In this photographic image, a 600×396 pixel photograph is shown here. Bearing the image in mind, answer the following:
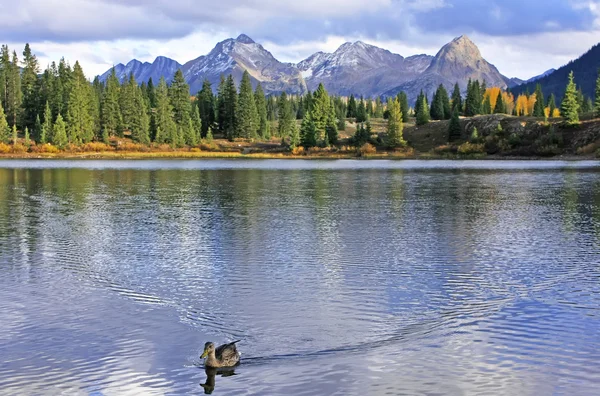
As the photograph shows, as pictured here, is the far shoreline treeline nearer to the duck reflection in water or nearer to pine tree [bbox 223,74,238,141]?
pine tree [bbox 223,74,238,141]

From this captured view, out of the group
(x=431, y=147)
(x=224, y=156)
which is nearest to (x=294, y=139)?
(x=224, y=156)

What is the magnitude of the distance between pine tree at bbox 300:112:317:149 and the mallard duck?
12741cm

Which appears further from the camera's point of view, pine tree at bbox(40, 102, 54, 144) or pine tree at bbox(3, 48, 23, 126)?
pine tree at bbox(3, 48, 23, 126)

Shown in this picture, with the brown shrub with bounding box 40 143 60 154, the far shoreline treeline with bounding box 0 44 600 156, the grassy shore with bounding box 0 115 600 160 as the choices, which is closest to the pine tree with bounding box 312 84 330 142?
the far shoreline treeline with bounding box 0 44 600 156

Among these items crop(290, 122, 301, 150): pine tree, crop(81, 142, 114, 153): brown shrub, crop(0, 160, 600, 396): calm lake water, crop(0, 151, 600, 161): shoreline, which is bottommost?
crop(0, 160, 600, 396): calm lake water

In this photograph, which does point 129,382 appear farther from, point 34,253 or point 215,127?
point 215,127

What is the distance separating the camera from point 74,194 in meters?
53.2

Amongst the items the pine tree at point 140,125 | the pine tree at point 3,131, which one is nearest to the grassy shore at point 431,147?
the pine tree at point 140,125

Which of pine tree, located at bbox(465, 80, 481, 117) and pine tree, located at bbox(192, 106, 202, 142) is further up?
pine tree, located at bbox(465, 80, 481, 117)

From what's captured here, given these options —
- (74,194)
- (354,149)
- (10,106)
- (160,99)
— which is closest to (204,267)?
(74,194)

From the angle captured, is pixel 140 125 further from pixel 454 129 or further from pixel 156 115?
pixel 454 129

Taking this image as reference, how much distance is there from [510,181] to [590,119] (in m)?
68.7

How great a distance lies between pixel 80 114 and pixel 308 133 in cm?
4998

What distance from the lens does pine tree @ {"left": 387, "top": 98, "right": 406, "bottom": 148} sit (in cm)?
13470
